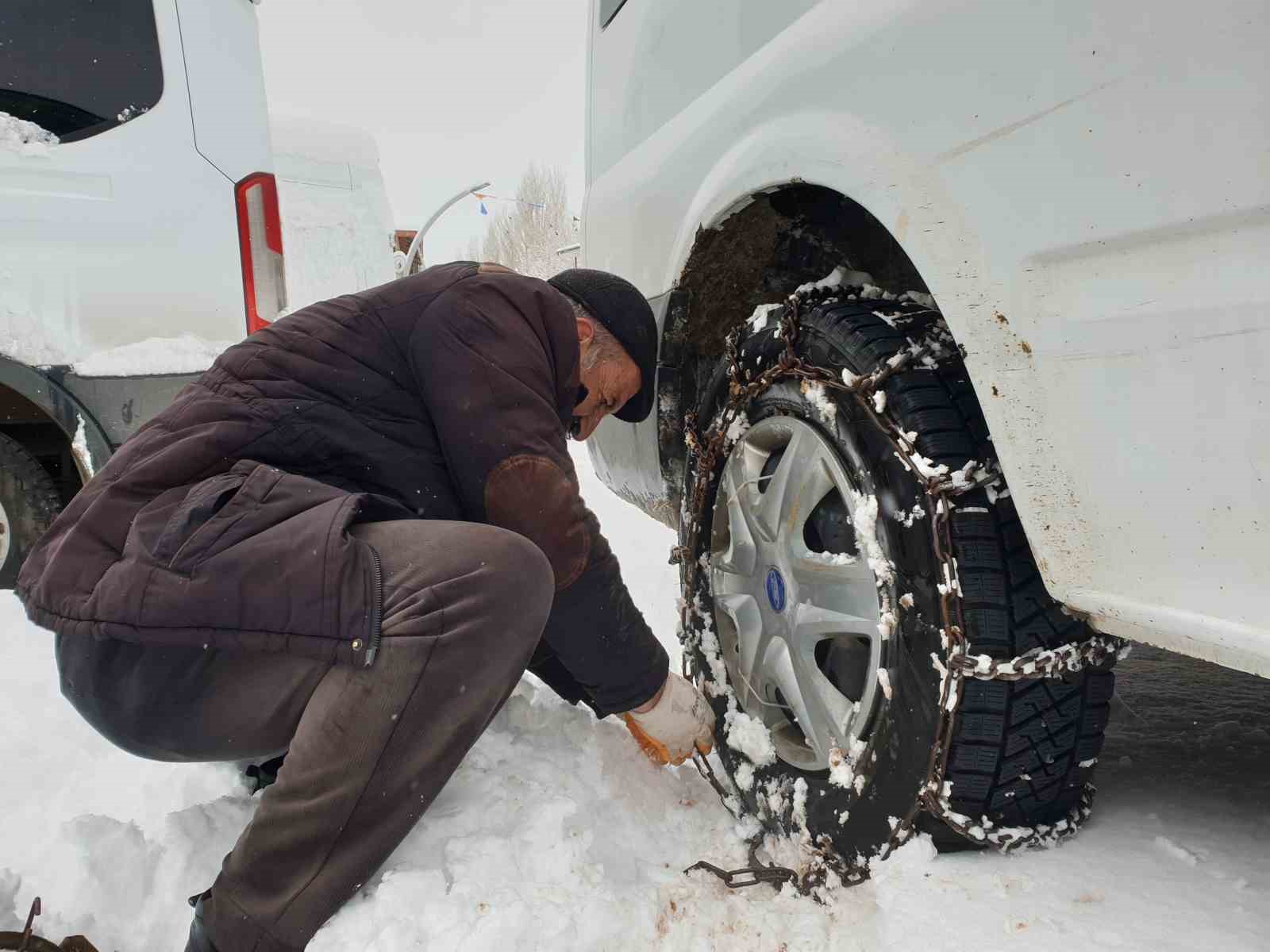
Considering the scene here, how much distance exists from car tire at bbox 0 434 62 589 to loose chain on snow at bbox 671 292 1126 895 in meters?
2.54

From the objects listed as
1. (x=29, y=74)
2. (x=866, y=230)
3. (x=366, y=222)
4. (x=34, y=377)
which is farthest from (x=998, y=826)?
(x=366, y=222)

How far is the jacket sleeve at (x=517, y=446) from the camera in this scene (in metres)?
1.36

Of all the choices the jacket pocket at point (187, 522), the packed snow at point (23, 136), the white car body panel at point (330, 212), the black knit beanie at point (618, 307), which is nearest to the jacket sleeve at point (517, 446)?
the black knit beanie at point (618, 307)

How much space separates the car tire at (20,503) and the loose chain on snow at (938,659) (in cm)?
254

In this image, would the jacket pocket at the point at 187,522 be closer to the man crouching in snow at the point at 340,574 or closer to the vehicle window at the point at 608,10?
the man crouching in snow at the point at 340,574

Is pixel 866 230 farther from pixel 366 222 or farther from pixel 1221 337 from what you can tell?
pixel 366 222

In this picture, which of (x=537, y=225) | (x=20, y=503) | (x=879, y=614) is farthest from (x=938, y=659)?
(x=537, y=225)

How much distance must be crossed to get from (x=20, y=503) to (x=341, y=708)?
2299 mm

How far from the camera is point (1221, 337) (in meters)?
0.72

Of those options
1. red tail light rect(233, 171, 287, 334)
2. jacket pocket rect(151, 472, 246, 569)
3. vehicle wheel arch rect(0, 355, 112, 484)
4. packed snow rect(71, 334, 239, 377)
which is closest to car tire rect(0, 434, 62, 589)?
vehicle wheel arch rect(0, 355, 112, 484)

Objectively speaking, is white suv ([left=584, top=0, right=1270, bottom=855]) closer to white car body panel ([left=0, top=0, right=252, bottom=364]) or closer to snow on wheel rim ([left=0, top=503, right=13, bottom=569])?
white car body panel ([left=0, top=0, right=252, bottom=364])

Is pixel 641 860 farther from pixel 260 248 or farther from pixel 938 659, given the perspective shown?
pixel 260 248

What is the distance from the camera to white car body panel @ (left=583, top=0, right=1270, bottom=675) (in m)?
0.70

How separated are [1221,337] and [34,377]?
2.81 m
